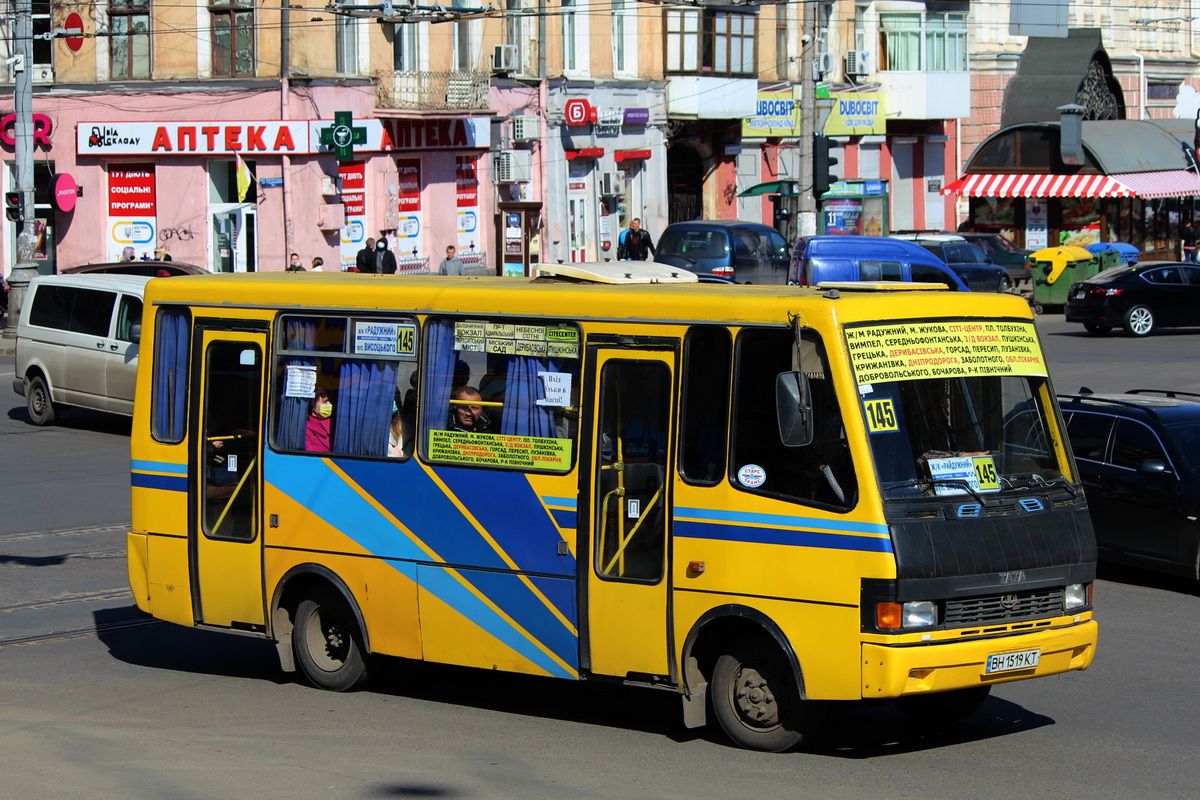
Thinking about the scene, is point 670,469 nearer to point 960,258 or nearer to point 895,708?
point 895,708

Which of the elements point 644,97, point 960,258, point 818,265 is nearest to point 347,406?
point 818,265

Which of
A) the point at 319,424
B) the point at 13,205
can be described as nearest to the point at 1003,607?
the point at 319,424

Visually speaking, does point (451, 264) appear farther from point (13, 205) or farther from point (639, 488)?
point (639, 488)

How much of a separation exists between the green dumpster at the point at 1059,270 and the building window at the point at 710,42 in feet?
38.9

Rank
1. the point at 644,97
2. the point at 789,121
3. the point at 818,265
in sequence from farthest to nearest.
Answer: the point at 789,121, the point at 644,97, the point at 818,265

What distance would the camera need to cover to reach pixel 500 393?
8578mm

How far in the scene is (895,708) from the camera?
29.0 feet

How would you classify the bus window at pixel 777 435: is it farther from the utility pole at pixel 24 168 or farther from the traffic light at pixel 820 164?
the utility pole at pixel 24 168

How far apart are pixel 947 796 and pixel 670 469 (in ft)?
6.44

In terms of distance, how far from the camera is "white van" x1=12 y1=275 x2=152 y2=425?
66.9 feet

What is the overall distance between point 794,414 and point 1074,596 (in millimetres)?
1730

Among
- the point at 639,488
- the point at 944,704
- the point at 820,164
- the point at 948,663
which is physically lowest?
the point at 944,704

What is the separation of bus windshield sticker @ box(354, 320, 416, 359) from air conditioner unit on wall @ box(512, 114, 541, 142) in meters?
32.1

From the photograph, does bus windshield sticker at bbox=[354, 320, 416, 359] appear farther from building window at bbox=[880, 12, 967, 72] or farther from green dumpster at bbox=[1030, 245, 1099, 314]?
building window at bbox=[880, 12, 967, 72]
